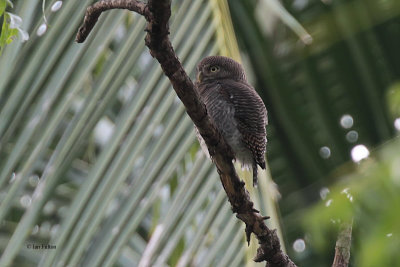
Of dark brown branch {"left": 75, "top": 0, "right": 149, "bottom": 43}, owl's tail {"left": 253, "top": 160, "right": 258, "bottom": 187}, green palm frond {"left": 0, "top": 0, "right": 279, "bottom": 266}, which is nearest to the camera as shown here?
dark brown branch {"left": 75, "top": 0, "right": 149, "bottom": 43}

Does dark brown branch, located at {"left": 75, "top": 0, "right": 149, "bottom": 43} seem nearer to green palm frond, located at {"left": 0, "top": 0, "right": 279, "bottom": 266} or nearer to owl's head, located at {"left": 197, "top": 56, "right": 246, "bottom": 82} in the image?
green palm frond, located at {"left": 0, "top": 0, "right": 279, "bottom": 266}

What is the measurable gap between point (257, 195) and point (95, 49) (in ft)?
4.00

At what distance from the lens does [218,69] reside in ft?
14.6

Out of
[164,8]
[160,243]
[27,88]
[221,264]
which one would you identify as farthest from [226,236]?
[164,8]

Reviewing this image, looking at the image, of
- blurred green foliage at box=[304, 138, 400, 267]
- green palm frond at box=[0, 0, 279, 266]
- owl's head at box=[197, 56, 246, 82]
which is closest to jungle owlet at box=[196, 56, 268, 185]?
owl's head at box=[197, 56, 246, 82]

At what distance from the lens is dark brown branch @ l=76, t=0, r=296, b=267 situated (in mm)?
2529

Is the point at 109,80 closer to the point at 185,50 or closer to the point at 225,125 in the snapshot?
the point at 185,50

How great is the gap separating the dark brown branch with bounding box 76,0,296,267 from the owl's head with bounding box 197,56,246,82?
1.14 meters

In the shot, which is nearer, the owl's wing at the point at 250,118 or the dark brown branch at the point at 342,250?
the dark brown branch at the point at 342,250

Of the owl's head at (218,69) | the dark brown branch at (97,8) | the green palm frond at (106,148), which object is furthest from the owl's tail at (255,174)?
the dark brown branch at (97,8)

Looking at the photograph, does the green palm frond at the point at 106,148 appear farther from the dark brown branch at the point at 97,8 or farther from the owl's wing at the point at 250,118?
the dark brown branch at the point at 97,8

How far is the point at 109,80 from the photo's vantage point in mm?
3525

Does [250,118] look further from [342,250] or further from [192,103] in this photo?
[192,103]

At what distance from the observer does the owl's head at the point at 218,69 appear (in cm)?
429
